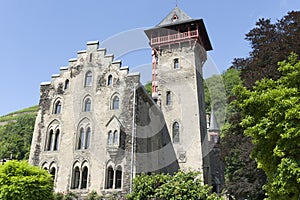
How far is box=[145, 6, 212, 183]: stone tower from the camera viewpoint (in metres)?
32.4

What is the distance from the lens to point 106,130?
2412 cm

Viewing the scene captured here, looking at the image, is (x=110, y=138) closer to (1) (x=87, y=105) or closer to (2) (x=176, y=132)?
(1) (x=87, y=105)

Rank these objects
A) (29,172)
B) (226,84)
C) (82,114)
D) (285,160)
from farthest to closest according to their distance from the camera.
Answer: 1. (226,84)
2. (82,114)
3. (29,172)
4. (285,160)

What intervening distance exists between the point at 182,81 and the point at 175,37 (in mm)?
5910

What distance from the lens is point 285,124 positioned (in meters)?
12.0

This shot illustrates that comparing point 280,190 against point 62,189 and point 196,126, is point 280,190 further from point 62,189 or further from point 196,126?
point 196,126

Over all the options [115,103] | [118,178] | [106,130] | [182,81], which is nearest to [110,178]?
[118,178]

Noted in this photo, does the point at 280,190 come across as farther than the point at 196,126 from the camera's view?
No

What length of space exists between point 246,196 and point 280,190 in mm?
13221

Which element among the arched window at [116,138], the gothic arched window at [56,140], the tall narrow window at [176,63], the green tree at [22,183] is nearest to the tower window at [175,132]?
the tall narrow window at [176,63]

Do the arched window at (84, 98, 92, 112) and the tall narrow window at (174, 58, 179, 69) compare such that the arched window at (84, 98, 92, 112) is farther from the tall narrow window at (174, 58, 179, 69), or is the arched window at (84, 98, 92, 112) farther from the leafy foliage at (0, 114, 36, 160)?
the leafy foliage at (0, 114, 36, 160)

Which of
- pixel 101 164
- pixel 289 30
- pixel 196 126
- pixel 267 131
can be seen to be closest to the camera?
pixel 267 131

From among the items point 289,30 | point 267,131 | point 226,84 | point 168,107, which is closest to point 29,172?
point 267,131

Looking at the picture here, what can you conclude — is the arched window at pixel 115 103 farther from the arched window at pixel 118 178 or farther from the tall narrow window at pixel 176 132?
the tall narrow window at pixel 176 132
